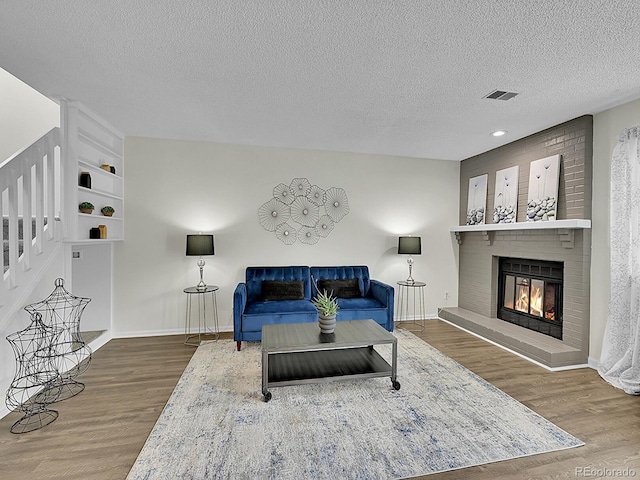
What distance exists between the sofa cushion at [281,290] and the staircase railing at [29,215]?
2215 millimetres

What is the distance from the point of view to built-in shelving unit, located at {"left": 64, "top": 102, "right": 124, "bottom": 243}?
3236mm

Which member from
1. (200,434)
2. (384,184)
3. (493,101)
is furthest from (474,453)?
(384,184)

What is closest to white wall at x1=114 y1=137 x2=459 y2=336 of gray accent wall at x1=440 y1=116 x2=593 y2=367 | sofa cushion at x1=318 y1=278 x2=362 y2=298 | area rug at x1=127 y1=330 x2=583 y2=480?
sofa cushion at x1=318 y1=278 x2=362 y2=298

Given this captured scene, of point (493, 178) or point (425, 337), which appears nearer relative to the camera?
point (425, 337)

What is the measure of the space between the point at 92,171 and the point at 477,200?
5105 mm

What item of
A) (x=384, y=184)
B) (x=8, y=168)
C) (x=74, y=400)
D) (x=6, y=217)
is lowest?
(x=74, y=400)

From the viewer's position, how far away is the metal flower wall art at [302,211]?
4.75 meters

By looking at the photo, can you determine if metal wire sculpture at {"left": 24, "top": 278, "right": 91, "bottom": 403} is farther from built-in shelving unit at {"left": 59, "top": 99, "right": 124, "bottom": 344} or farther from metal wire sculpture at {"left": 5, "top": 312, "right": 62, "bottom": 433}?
built-in shelving unit at {"left": 59, "top": 99, "right": 124, "bottom": 344}

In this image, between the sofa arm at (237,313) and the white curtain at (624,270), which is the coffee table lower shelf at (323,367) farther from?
the white curtain at (624,270)

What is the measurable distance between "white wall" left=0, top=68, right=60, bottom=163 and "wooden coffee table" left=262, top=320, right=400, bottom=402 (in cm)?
346

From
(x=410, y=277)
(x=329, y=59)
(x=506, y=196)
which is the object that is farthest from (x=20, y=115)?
(x=506, y=196)

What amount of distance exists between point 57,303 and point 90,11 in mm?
2518

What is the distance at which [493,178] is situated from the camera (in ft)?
15.4

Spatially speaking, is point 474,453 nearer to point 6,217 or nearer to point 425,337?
point 425,337
